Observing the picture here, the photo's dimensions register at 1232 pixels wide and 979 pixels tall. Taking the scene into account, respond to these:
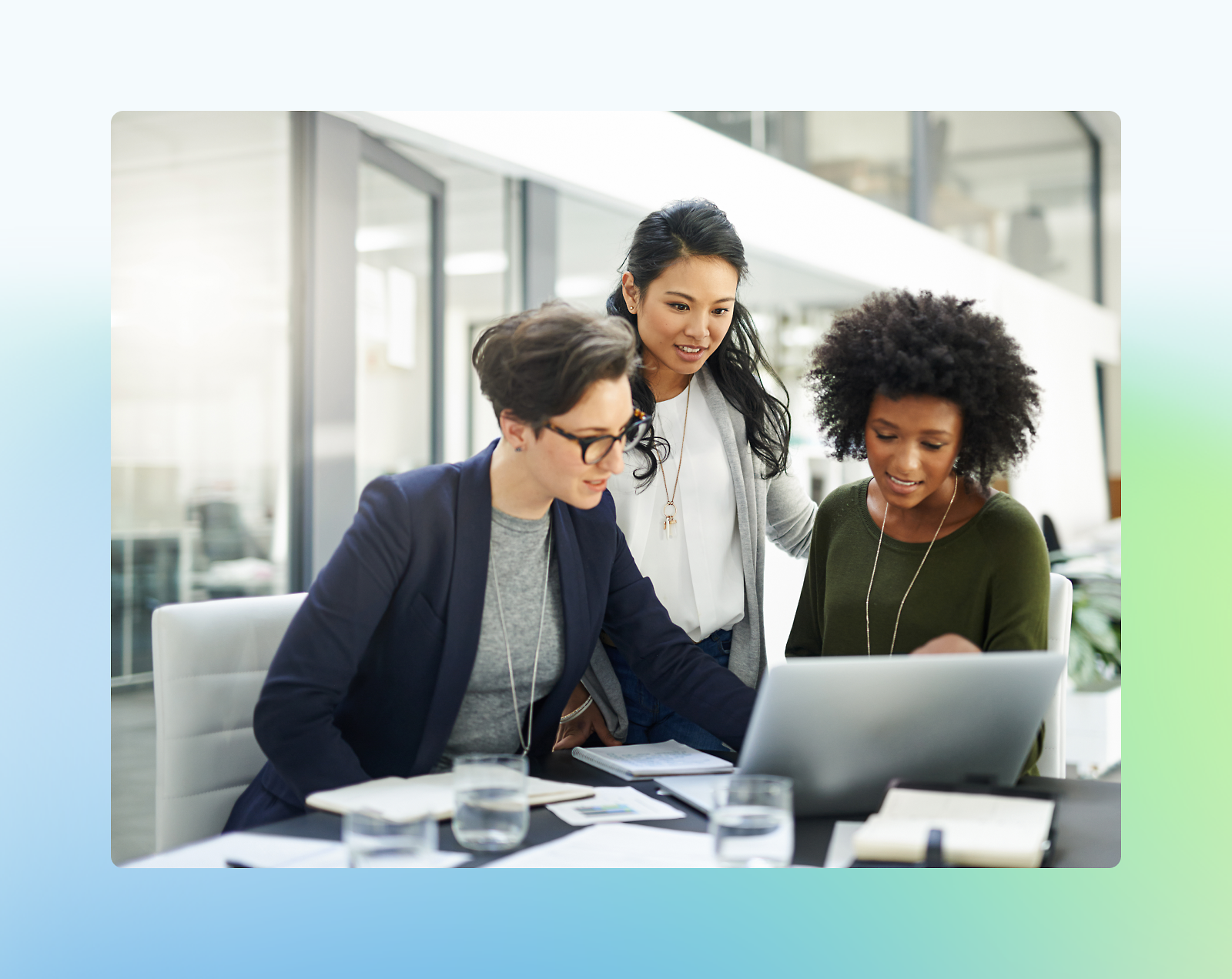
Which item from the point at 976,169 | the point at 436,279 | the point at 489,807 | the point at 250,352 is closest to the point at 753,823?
the point at 489,807

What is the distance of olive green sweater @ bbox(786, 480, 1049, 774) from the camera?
1.46 meters

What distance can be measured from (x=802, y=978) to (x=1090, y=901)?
0.32 m

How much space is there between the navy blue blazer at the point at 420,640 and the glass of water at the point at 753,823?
0.49 m

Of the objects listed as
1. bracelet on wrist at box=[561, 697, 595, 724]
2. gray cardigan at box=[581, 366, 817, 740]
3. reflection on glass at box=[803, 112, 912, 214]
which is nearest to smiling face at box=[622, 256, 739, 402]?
gray cardigan at box=[581, 366, 817, 740]

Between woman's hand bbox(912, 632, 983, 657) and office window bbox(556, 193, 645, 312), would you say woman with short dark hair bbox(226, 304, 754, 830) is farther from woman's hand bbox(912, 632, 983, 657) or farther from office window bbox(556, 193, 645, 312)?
office window bbox(556, 193, 645, 312)

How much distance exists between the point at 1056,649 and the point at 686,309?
82cm

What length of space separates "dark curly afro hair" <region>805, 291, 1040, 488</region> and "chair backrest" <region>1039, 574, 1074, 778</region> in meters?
0.27

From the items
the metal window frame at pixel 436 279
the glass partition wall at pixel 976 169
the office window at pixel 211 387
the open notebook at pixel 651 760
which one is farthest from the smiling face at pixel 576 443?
the glass partition wall at pixel 976 169

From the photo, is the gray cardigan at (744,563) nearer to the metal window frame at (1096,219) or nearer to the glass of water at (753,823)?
the glass of water at (753,823)

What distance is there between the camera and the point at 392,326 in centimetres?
353

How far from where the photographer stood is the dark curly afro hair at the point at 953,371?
1.50 meters

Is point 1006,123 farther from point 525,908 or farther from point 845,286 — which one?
point 525,908

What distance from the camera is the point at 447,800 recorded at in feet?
3.97
